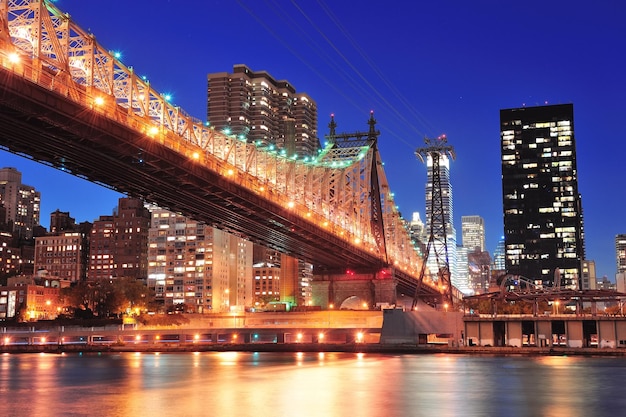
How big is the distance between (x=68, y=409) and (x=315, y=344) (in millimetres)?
59134

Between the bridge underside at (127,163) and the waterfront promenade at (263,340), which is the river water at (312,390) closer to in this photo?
the bridge underside at (127,163)

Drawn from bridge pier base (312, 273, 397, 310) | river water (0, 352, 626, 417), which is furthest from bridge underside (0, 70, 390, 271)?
bridge pier base (312, 273, 397, 310)

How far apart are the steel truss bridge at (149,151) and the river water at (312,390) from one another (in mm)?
17721

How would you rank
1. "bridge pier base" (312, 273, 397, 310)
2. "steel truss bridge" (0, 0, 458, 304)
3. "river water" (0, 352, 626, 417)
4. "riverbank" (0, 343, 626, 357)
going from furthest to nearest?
"bridge pier base" (312, 273, 397, 310), "riverbank" (0, 343, 626, 357), "steel truss bridge" (0, 0, 458, 304), "river water" (0, 352, 626, 417)

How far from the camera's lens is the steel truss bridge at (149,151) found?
50.7 meters

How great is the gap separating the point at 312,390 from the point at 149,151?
30135mm

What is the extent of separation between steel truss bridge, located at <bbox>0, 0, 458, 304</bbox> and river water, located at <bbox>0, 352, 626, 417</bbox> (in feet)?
58.1

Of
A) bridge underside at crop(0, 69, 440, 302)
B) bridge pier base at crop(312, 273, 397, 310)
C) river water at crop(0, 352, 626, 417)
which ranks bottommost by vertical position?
river water at crop(0, 352, 626, 417)

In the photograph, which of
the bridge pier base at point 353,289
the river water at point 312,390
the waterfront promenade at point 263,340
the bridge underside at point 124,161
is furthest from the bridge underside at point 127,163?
the bridge pier base at point 353,289

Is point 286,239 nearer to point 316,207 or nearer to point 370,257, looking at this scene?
point 316,207

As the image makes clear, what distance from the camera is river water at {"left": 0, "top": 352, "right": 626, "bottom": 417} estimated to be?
32625mm

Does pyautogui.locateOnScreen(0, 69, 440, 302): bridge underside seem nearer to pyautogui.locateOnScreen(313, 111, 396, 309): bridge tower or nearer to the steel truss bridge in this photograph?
the steel truss bridge

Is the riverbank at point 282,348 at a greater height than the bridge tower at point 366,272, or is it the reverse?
the bridge tower at point 366,272

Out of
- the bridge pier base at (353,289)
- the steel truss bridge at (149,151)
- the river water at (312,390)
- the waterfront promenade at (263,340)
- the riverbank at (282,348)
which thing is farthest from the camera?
the bridge pier base at (353,289)
